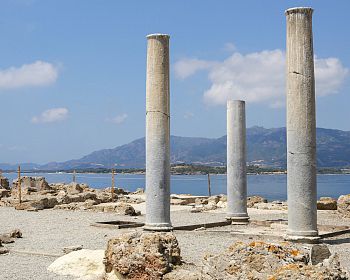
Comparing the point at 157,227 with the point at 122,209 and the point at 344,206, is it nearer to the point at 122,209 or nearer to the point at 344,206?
the point at 122,209

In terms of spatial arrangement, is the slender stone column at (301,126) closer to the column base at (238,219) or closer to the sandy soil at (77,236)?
the sandy soil at (77,236)

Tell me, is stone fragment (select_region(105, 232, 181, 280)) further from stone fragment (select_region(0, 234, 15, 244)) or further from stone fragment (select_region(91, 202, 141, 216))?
stone fragment (select_region(91, 202, 141, 216))

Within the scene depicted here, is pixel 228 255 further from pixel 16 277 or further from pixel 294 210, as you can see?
pixel 294 210

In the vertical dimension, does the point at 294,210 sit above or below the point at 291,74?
below

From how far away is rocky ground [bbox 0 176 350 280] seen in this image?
7074 mm

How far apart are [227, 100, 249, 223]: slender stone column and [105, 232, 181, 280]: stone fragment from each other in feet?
32.1

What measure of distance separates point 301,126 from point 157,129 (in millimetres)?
3737

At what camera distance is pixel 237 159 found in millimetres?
18609

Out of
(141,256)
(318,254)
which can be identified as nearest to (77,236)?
(141,256)

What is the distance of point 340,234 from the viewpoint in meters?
15.3

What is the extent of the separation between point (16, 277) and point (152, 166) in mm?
5814

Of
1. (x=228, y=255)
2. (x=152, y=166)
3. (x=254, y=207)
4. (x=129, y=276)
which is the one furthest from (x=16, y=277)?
(x=254, y=207)

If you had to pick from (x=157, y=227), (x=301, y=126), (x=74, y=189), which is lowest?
(x=157, y=227)

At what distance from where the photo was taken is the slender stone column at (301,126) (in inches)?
506
